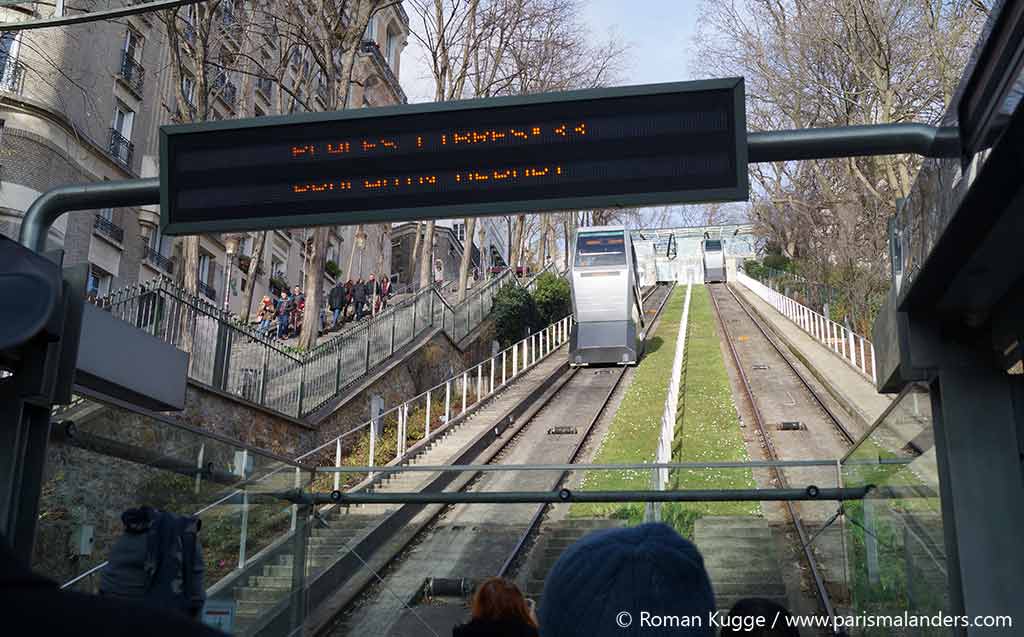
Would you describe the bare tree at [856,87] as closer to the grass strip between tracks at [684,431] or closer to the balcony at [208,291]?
the grass strip between tracks at [684,431]

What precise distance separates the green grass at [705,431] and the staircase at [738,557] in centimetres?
8

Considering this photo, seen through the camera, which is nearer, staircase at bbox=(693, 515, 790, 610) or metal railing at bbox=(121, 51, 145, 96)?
staircase at bbox=(693, 515, 790, 610)

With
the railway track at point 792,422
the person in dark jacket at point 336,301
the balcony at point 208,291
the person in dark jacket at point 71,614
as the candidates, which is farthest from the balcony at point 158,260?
the person in dark jacket at point 71,614

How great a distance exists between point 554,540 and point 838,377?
18907 mm

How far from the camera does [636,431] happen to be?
21.5 meters

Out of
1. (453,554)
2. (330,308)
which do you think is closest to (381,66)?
(330,308)

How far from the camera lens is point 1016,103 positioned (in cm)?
346

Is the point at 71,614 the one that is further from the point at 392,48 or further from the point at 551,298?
the point at 392,48

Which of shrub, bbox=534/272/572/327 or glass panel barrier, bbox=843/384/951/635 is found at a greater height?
shrub, bbox=534/272/572/327

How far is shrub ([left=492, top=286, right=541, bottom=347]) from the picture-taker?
34219 mm

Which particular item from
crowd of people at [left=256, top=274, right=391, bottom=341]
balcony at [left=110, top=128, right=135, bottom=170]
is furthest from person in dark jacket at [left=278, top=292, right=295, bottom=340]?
balcony at [left=110, top=128, right=135, bottom=170]

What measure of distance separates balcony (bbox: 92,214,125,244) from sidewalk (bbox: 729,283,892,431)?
827 inches

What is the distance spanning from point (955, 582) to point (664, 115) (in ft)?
9.49

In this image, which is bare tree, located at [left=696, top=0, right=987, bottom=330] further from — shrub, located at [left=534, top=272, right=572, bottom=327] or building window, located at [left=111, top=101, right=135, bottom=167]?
building window, located at [left=111, top=101, right=135, bottom=167]
